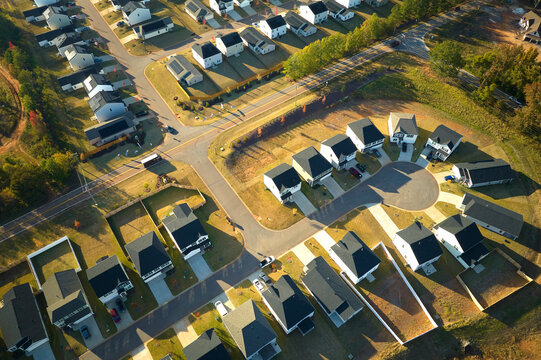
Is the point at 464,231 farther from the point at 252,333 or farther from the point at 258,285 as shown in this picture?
the point at 252,333

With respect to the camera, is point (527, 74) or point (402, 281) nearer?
point (402, 281)

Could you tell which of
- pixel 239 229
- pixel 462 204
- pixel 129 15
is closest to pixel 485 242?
pixel 462 204

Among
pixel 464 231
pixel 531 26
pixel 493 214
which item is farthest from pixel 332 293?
pixel 531 26

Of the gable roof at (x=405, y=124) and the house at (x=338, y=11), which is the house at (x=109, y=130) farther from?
the house at (x=338, y=11)

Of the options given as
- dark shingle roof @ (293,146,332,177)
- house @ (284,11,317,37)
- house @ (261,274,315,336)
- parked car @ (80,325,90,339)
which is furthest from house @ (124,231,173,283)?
house @ (284,11,317,37)

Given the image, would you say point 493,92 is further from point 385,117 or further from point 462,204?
point 462,204

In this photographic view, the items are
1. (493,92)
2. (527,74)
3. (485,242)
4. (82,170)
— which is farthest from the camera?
(493,92)

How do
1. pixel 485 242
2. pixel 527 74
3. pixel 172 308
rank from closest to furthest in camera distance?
pixel 172 308, pixel 485 242, pixel 527 74
